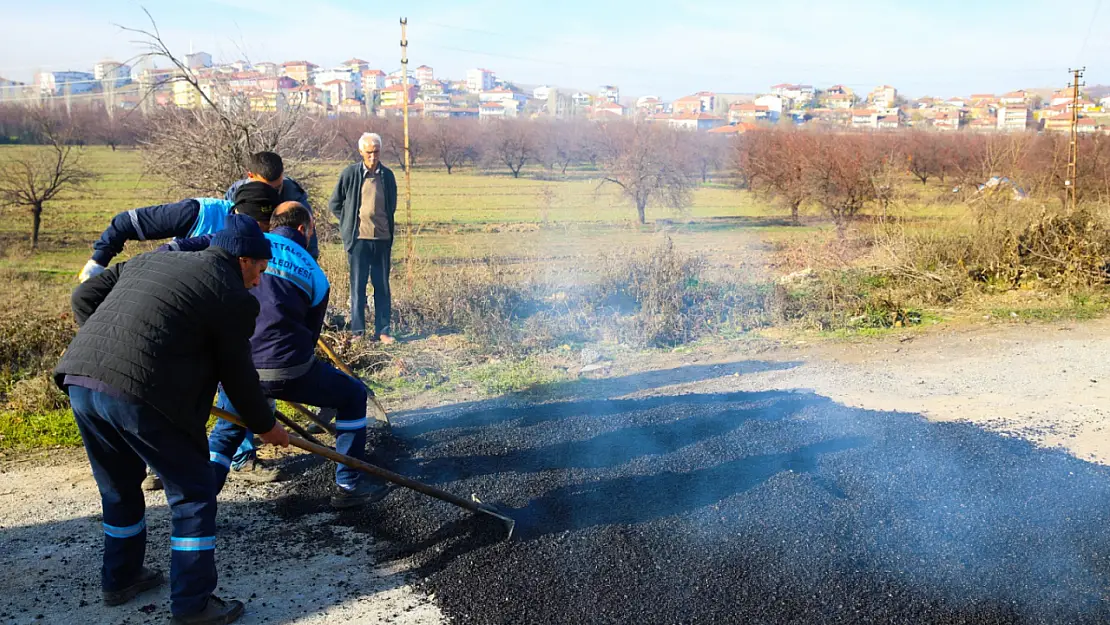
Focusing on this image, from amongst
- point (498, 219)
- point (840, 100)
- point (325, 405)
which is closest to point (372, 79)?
point (498, 219)

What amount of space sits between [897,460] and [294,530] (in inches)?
129

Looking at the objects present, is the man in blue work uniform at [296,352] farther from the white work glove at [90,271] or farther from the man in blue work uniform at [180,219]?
the white work glove at [90,271]

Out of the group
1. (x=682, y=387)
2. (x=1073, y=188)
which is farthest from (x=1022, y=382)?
(x=1073, y=188)

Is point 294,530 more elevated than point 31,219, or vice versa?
point 31,219

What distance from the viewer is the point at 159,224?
14.4 feet

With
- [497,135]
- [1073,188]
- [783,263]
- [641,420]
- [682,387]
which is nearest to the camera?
[641,420]

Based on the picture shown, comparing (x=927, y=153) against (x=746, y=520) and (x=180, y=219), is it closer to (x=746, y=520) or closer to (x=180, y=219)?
(x=746, y=520)

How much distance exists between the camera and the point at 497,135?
1683cm

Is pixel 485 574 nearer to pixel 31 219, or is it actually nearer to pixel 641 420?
pixel 641 420

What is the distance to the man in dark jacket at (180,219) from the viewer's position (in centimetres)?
430

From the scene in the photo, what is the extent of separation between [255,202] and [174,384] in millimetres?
1634

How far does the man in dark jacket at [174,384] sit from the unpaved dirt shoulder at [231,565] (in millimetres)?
236

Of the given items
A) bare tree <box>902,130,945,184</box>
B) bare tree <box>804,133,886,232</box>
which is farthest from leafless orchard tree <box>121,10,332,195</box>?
bare tree <box>902,130,945,184</box>

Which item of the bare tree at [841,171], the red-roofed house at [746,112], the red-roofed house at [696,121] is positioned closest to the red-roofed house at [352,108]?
the red-roofed house at [696,121]
